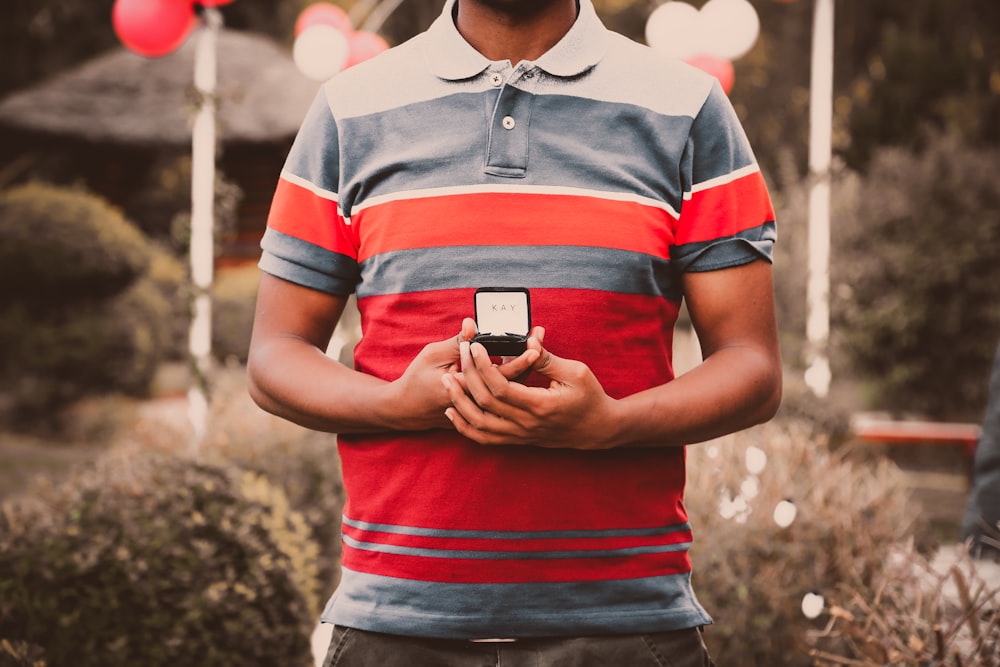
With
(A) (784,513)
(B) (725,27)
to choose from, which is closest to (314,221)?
(A) (784,513)

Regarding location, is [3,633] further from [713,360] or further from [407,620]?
[713,360]

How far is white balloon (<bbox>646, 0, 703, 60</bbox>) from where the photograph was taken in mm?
8148

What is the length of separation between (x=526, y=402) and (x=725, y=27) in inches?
288

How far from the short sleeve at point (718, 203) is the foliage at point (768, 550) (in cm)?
288

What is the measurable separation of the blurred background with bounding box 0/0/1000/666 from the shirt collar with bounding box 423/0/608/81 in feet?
5.20

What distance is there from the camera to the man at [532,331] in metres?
1.61

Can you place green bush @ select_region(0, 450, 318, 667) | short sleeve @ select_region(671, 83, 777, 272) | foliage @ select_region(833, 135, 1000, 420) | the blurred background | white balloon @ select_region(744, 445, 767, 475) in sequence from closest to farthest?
short sleeve @ select_region(671, 83, 777, 272)
green bush @ select_region(0, 450, 318, 667)
the blurred background
white balloon @ select_region(744, 445, 767, 475)
foliage @ select_region(833, 135, 1000, 420)

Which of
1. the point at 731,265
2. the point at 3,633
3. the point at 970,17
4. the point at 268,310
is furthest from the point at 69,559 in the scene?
the point at 970,17

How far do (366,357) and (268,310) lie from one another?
0.20 metres

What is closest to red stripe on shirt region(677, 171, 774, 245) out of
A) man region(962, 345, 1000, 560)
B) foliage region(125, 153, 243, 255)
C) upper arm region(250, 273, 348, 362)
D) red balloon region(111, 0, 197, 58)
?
upper arm region(250, 273, 348, 362)

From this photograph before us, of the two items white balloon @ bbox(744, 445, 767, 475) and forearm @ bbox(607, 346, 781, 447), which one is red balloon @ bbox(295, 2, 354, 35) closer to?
white balloon @ bbox(744, 445, 767, 475)

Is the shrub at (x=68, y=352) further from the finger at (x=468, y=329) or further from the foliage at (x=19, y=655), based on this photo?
the finger at (x=468, y=329)

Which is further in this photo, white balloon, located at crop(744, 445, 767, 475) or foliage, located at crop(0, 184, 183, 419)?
foliage, located at crop(0, 184, 183, 419)

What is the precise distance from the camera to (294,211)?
178 cm
